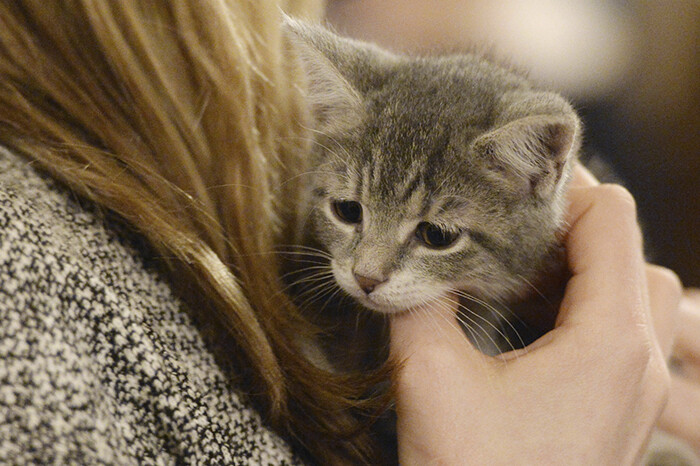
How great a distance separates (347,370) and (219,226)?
11.8 inches

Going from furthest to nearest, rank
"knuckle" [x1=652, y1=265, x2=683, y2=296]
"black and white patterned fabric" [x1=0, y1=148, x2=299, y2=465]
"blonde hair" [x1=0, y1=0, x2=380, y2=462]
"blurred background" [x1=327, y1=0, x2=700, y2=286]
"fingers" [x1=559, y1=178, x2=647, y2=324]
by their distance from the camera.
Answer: "blurred background" [x1=327, y1=0, x2=700, y2=286] → "knuckle" [x1=652, y1=265, x2=683, y2=296] → "fingers" [x1=559, y1=178, x2=647, y2=324] → "blonde hair" [x1=0, y1=0, x2=380, y2=462] → "black and white patterned fabric" [x1=0, y1=148, x2=299, y2=465]

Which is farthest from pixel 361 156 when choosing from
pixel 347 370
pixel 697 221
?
pixel 697 221

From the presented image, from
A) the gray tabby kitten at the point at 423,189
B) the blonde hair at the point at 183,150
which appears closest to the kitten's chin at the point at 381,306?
the gray tabby kitten at the point at 423,189

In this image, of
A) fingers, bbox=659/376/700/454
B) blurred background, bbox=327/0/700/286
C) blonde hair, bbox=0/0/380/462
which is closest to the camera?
blonde hair, bbox=0/0/380/462

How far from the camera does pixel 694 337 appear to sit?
1.21m

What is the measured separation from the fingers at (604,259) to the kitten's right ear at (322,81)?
37 cm

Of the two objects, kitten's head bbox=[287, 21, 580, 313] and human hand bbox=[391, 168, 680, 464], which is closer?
human hand bbox=[391, 168, 680, 464]

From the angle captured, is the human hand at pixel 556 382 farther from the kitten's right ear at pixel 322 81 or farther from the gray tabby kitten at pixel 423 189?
the kitten's right ear at pixel 322 81

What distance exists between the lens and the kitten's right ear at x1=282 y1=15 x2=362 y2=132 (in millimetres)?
781

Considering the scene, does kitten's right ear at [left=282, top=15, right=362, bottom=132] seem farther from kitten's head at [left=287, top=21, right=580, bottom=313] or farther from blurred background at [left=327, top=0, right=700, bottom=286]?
blurred background at [left=327, top=0, right=700, bottom=286]

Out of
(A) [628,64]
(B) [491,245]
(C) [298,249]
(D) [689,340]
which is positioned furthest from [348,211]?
(A) [628,64]

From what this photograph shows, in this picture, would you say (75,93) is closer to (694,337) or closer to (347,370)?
(347,370)

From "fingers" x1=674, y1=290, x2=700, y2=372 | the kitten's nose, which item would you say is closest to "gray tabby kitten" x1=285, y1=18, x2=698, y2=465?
the kitten's nose

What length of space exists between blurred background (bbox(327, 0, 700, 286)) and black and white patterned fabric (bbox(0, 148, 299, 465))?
150 cm
